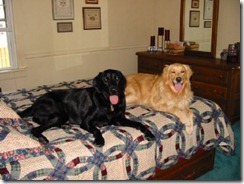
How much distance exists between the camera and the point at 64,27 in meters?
3.93

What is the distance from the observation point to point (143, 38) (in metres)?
4.96

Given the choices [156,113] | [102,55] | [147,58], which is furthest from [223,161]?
[102,55]

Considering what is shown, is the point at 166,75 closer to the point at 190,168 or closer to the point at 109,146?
the point at 190,168

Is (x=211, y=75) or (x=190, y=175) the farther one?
(x=211, y=75)

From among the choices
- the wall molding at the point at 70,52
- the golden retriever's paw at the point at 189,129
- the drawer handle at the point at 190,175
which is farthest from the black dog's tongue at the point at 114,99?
the wall molding at the point at 70,52

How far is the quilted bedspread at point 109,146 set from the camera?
5.06ft

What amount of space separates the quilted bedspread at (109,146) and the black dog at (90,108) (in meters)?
0.08

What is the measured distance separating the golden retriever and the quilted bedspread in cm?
9

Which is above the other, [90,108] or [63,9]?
[63,9]

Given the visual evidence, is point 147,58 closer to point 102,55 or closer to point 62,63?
point 102,55

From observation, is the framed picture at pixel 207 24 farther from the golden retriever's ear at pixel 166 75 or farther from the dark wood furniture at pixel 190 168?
the dark wood furniture at pixel 190 168

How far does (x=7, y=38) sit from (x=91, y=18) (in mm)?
1329

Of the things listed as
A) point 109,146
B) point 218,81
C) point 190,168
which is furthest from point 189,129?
point 218,81

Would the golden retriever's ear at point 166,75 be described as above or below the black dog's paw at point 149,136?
above
